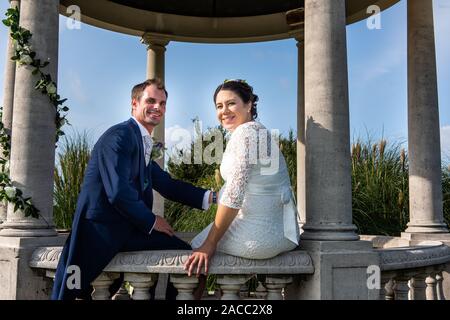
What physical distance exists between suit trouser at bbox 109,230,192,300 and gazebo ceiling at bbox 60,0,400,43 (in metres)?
11.3

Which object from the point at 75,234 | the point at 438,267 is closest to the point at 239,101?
the point at 75,234

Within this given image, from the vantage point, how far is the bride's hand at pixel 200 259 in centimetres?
711

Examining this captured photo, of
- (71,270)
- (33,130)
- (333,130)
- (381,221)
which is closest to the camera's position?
(71,270)

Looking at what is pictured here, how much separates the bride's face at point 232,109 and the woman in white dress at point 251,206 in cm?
16

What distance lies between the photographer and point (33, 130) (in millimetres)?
9164

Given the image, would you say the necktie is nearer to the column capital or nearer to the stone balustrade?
the stone balustrade

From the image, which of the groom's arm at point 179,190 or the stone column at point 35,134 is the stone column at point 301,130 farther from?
the stone column at point 35,134

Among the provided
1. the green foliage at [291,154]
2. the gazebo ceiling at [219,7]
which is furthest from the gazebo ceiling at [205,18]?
the green foliage at [291,154]

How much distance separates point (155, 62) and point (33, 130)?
873 cm

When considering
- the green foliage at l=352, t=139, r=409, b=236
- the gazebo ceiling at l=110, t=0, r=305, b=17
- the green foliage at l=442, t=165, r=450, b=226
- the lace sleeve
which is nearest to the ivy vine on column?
the lace sleeve

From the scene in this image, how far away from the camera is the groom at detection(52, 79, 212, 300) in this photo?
7148 millimetres

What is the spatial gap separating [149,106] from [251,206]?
253 cm

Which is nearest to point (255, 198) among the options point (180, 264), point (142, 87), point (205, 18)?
point (180, 264)
